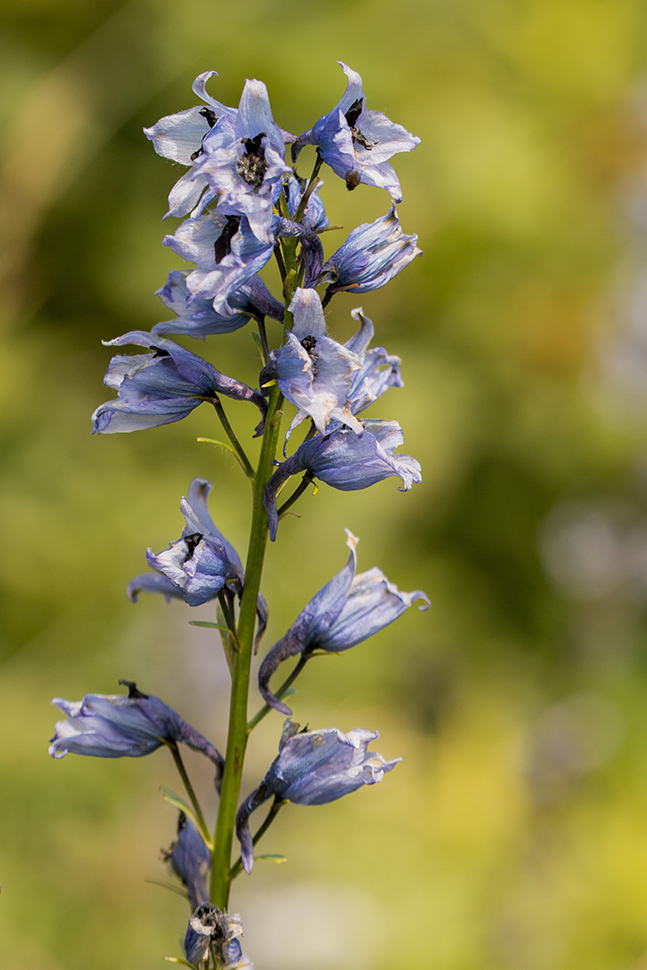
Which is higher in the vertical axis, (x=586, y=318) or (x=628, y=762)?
(x=586, y=318)

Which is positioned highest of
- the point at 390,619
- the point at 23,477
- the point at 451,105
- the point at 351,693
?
the point at 451,105

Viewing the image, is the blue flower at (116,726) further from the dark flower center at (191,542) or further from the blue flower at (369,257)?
the blue flower at (369,257)

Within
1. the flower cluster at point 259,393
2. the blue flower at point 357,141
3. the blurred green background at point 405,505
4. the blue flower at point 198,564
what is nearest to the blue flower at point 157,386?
the flower cluster at point 259,393

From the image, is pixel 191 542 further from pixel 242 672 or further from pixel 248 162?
pixel 248 162

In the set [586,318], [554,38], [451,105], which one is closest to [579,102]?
[554,38]

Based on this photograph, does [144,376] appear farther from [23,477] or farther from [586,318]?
[586,318]

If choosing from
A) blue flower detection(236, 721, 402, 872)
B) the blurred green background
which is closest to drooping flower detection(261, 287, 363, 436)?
blue flower detection(236, 721, 402, 872)

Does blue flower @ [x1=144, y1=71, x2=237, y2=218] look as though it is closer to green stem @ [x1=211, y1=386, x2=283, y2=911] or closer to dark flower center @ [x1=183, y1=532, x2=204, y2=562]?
green stem @ [x1=211, y1=386, x2=283, y2=911]
